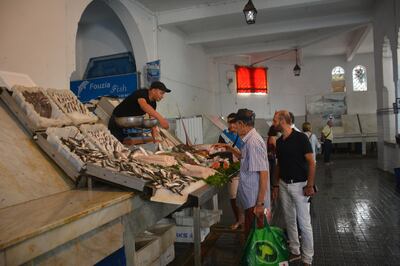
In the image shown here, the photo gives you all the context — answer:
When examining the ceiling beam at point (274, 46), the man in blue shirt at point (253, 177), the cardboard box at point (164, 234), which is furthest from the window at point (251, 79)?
the cardboard box at point (164, 234)

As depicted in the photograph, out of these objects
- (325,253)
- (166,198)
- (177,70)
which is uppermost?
(177,70)

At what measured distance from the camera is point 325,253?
4711 mm

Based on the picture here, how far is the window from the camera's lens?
61.7 ft

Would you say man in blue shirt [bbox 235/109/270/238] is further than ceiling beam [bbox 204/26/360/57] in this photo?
No

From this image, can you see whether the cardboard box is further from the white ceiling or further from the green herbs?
the white ceiling

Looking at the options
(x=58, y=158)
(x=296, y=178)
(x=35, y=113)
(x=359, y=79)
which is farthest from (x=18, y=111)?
(x=359, y=79)

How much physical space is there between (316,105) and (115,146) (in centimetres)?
1860

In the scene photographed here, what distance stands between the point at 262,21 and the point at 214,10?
247cm

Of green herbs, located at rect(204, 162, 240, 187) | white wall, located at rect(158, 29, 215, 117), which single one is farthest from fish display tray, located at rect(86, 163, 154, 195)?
white wall, located at rect(158, 29, 215, 117)

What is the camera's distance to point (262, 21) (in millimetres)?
11484

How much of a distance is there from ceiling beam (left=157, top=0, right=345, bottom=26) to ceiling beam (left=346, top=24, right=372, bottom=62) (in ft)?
16.6

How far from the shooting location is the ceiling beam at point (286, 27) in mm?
11312

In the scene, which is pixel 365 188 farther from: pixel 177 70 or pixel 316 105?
pixel 316 105

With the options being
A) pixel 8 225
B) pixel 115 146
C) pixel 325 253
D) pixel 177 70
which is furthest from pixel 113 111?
pixel 177 70
